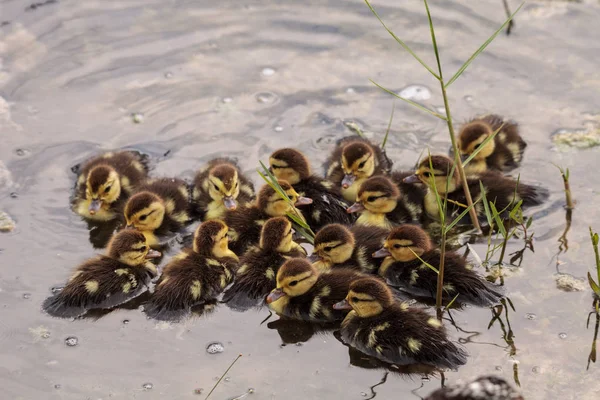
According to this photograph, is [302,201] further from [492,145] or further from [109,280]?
[492,145]

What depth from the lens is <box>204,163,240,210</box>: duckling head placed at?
205 inches

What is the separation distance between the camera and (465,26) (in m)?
7.36

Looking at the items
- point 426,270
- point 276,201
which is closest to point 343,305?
point 426,270

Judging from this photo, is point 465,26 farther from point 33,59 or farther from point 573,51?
point 33,59

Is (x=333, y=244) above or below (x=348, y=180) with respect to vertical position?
above

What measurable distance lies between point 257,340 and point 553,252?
1790mm

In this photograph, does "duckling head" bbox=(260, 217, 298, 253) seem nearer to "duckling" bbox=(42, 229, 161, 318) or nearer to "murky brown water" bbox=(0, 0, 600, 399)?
"murky brown water" bbox=(0, 0, 600, 399)

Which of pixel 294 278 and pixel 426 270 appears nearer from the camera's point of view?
pixel 294 278

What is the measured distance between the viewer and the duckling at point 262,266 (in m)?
4.68

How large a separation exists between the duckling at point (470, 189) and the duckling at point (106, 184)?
168 cm

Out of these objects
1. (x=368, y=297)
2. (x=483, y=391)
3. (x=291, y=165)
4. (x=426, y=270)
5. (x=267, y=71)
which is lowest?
(x=267, y=71)

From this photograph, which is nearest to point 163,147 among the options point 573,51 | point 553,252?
point 553,252

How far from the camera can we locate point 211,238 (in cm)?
474

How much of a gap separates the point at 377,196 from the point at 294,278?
0.94 metres
